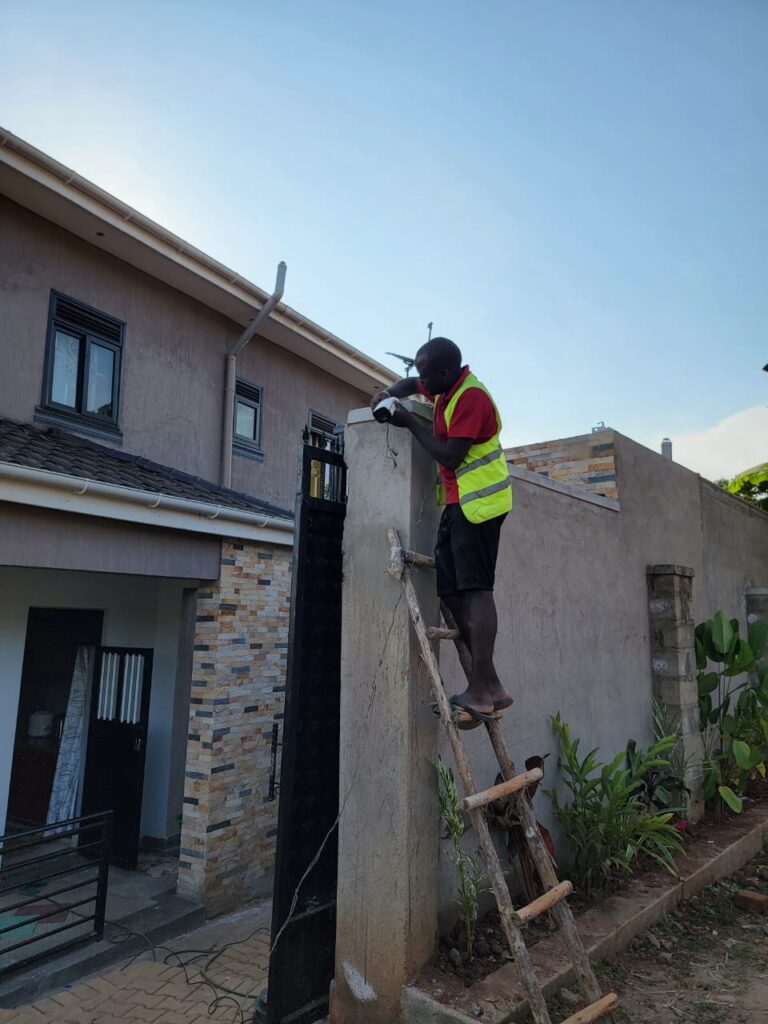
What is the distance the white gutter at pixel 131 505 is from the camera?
4738mm

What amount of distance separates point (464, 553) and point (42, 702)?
21.0ft

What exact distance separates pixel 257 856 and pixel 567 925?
4.31 meters

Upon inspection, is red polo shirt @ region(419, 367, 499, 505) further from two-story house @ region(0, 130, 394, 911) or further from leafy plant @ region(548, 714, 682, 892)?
two-story house @ region(0, 130, 394, 911)

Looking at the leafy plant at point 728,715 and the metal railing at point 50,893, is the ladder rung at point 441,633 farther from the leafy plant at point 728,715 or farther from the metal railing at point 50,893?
the leafy plant at point 728,715

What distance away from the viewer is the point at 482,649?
307 cm

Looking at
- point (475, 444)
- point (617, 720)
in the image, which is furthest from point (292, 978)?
point (617, 720)

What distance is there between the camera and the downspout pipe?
894cm

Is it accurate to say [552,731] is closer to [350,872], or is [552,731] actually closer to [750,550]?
[350,872]

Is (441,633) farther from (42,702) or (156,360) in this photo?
(156,360)

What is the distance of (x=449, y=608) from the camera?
10.9ft

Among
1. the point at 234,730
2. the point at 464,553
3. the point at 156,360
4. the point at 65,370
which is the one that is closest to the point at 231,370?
the point at 156,360

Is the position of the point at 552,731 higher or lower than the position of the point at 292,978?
higher

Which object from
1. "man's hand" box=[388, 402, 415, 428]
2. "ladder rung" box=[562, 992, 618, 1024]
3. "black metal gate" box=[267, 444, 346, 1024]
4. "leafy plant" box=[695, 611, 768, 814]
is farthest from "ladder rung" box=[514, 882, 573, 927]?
"leafy plant" box=[695, 611, 768, 814]

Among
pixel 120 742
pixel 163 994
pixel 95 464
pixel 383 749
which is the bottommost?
pixel 163 994
